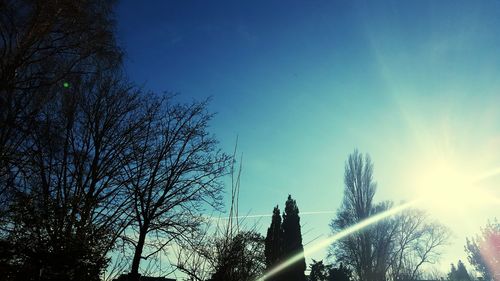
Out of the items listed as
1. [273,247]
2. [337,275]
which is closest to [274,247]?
[273,247]

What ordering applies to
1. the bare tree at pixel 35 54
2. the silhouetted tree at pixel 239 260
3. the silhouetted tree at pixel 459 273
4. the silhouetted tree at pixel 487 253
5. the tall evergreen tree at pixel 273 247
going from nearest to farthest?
1. the silhouetted tree at pixel 239 260
2. the tall evergreen tree at pixel 273 247
3. the bare tree at pixel 35 54
4. the silhouetted tree at pixel 487 253
5. the silhouetted tree at pixel 459 273

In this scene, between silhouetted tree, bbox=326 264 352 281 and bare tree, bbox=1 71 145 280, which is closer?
bare tree, bbox=1 71 145 280

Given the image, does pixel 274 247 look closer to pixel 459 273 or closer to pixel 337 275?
pixel 337 275

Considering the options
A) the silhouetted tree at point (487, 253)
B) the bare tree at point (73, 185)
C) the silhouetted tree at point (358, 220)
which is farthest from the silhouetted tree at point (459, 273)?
the bare tree at point (73, 185)

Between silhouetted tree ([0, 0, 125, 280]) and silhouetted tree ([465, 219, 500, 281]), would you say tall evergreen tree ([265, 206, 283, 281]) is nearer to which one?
silhouetted tree ([0, 0, 125, 280])

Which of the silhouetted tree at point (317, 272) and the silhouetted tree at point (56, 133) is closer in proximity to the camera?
the silhouetted tree at point (56, 133)

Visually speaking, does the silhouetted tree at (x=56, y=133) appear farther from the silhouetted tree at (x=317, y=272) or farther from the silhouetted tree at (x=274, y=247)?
the silhouetted tree at (x=317, y=272)

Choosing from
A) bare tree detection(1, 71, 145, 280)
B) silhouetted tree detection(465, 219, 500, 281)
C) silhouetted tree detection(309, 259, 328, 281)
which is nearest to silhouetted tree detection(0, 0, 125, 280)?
bare tree detection(1, 71, 145, 280)

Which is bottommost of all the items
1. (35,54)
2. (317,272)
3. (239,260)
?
(239,260)

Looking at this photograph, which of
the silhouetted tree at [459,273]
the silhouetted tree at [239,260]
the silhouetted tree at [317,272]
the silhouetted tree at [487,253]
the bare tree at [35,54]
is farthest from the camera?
the silhouetted tree at [459,273]

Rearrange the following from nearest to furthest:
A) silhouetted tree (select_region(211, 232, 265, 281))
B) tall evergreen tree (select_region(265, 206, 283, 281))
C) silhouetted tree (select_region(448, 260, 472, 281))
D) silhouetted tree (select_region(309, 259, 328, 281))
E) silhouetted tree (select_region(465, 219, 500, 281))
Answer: silhouetted tree (select_region(211, 232, 265, 281)) < tall evergreen tree (select_region(265, 206, 283, 281)) < silhouetted tree (select_region(309, 259, 328, 281)) < silhouetted tree (select_region(465, 219, 500, 281)) < silhouetted tree (select_region(448, 260, 472, 281))

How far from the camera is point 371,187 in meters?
32.3

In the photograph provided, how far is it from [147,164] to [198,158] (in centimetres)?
203

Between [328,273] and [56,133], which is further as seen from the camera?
[328,273]
